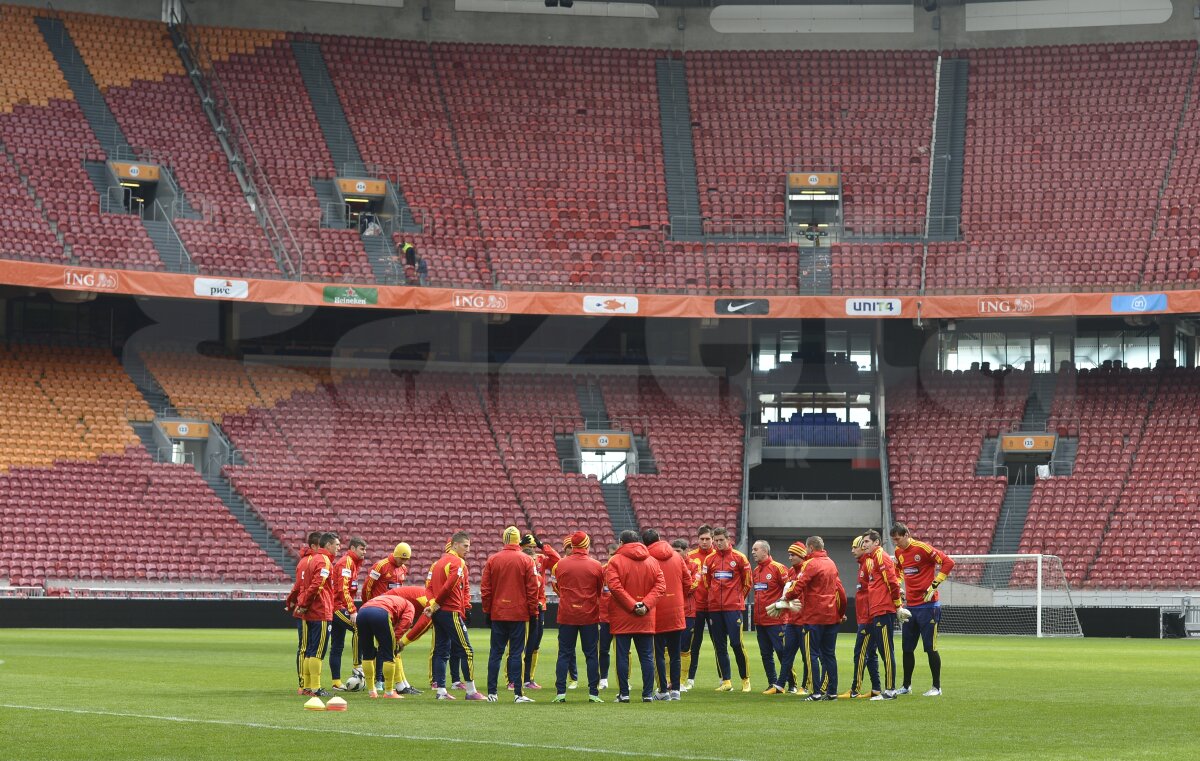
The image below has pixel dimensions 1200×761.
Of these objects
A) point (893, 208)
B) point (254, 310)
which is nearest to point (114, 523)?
point (254, 310)

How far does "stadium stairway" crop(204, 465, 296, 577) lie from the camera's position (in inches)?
1636

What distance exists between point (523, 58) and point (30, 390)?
65.8ft

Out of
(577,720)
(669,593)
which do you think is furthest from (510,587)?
(577,720)

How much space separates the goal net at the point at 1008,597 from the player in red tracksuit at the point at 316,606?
24.8 meters

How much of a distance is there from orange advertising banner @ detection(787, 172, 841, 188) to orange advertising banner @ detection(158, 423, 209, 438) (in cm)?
2020

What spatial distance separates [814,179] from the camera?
2023 inches

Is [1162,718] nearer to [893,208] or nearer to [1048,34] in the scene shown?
[893,208]

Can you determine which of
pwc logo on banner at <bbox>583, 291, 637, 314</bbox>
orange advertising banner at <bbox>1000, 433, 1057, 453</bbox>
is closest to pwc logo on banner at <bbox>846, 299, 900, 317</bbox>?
orange advertising banner at <bbox>1000, 433, 1057, 453</bbox>

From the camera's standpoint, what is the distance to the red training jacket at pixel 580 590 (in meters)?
18.0

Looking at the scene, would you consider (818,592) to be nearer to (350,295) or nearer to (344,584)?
(344,584)

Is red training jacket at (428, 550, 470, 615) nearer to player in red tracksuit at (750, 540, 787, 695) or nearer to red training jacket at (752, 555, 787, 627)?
player in red tracksuit at (750, 540, 787, 695)

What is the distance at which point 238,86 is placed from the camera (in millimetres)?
50906

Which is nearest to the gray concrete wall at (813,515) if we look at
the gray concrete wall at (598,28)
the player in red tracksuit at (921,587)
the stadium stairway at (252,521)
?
the stadium stairway at (252,521)

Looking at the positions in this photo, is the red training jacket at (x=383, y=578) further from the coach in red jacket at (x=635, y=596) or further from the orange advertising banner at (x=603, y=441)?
the orange advertising banner at (x=603, y=441)
